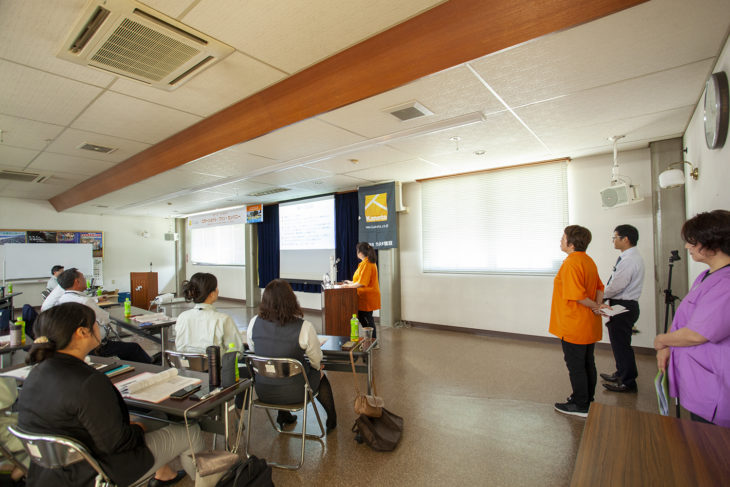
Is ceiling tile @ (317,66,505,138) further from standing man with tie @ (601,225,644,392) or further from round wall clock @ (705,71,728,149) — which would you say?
standing man with tie @ (601,225,644,392)

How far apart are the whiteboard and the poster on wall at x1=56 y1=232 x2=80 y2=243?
27 cm

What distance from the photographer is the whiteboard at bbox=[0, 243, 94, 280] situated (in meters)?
7.68

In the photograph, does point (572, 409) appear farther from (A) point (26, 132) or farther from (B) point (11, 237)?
(B) point (11, 237)

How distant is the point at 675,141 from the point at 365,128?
3.40 metres

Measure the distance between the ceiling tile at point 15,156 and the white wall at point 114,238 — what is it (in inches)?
154

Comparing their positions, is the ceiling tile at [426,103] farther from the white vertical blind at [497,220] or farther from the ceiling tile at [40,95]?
the white vertical blind at [497,220]

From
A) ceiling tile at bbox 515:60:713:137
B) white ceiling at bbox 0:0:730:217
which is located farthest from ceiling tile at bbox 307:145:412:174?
ceiling tile at bbox 515:60:713:137

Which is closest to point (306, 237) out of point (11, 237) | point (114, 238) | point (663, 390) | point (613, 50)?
point (114, 238)

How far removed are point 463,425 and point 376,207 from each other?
3960 mm

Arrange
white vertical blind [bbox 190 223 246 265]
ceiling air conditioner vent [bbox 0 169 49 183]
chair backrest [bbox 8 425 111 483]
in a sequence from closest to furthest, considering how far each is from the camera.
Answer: chair backrest [bbox 8 425 111 483]
ceiling air conditioner vent [bbox 0 169 49 183]
white vertical blind [bbox 190 223 246 265]

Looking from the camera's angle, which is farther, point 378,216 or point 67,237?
point 67,237

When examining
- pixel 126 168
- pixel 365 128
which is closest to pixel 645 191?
pixel 365 128

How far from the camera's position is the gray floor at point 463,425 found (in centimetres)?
215

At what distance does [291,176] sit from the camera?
532 centimetres
